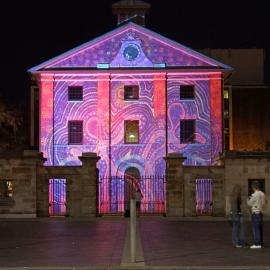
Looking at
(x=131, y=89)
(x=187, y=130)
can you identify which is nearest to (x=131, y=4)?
(x=131, y=89)

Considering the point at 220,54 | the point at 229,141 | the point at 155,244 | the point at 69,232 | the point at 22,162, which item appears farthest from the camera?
the point at 220,54

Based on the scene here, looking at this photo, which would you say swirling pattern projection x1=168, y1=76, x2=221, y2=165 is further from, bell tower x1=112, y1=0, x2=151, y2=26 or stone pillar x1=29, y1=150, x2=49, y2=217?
stone pillar x1=29, y1=150, x2=49, y2=217

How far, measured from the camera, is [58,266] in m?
15.2

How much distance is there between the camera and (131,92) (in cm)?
5144

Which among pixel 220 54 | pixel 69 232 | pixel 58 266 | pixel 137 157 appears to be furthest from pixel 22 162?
pixel 220 54

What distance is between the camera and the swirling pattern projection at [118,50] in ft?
168

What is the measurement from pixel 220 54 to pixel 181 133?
837 inches

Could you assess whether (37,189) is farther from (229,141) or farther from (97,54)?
(229,141)

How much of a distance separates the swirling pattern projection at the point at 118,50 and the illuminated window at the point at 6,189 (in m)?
16.2

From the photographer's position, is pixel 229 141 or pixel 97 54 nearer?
pixel 97 54

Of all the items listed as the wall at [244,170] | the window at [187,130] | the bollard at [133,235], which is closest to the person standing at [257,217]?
the bollard at [133,235]

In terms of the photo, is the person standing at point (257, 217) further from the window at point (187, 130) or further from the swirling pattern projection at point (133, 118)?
the window at point (187, 130)

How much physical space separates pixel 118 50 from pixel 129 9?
9803 mm

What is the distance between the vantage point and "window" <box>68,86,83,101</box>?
51312 millimetres
